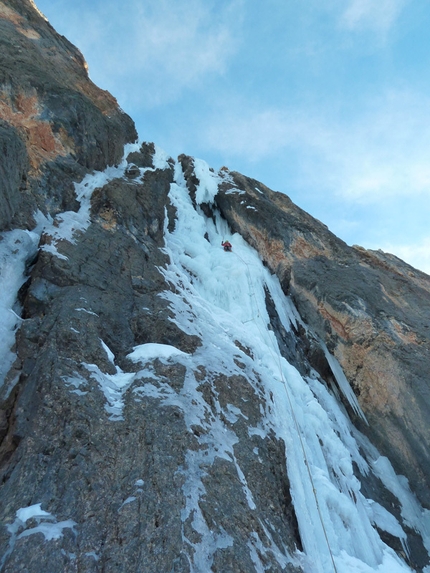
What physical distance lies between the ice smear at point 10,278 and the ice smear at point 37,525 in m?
2.06

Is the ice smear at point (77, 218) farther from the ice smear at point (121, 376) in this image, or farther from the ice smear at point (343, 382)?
the ice smear at point (343, 382)

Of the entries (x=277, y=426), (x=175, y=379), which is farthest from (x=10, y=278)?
(x=277, y=426)

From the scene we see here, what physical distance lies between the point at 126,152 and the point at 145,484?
1441 centimetres

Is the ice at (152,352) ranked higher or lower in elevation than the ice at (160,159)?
lower

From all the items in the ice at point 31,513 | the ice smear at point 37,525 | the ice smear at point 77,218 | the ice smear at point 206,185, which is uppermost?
the ice smear at point 206,185

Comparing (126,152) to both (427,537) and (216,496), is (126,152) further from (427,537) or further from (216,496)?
(427,537)

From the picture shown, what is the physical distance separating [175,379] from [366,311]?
8.65 m

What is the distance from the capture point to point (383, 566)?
21.3 feet

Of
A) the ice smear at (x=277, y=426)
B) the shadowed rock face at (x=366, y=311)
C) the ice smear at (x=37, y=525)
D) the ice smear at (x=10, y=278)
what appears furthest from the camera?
the shadowed rock face at (x=366, y=311)

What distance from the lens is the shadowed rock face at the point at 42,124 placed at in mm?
8211

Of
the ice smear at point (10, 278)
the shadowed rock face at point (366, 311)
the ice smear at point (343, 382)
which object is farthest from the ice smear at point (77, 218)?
the ice smear at point (343, 382)

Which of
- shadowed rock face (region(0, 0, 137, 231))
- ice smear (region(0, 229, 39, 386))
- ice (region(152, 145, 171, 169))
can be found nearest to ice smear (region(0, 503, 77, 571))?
ice smear (region(0, 229, 39, 386))

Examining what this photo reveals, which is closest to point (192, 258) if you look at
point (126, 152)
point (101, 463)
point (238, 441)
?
point (126, 152)

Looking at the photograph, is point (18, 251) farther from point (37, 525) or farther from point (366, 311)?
point (366, 311)
